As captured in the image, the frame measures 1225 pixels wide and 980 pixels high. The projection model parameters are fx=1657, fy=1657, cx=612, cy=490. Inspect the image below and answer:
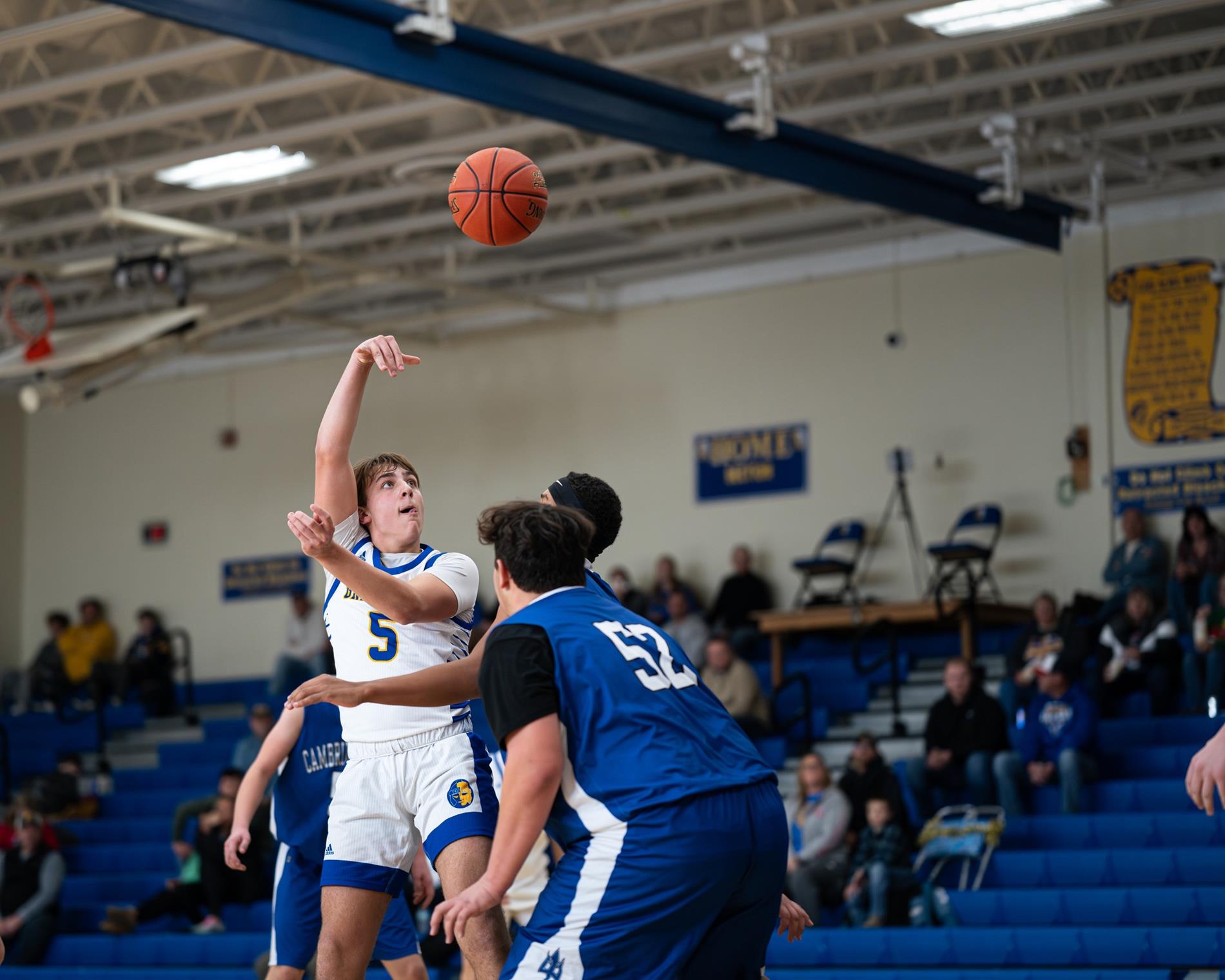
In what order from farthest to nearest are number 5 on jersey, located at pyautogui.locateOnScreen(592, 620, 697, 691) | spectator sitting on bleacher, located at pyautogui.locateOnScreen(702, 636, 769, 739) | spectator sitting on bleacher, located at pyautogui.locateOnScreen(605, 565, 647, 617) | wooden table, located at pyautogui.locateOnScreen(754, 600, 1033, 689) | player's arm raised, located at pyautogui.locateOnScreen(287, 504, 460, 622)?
spectator sitting on bleacher, located at pyautogui.locateOnScreen(605, 565, 647, 617), wooden table, located at pyautogui.locateOnScreen(754, 600, 1033, 689), spectator sitting on bleacher, located at pyautogui.locateOnScreen(702, 636, 769, 739), player's arm raised, located at pyautogui.locateOnScreen(287, 504, 460, 622), number 5 on jersey, located at pyautogui.locateOnScreen(592, 620, 697, 691)

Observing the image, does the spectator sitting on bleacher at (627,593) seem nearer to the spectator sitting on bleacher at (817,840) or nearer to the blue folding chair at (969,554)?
the blue folding chair at (969,554)

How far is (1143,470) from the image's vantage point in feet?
49.4

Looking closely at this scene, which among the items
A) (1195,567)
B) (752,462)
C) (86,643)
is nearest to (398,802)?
(1195,567)

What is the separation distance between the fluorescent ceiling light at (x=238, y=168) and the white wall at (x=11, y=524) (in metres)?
8.95

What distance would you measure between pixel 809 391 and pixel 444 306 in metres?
4.53

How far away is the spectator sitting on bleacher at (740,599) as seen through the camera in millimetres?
16250

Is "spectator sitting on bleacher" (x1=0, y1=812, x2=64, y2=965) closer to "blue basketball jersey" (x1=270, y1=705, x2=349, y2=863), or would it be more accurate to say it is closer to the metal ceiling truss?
the metal ceiling truss

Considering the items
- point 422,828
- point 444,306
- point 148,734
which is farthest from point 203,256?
point 422,828

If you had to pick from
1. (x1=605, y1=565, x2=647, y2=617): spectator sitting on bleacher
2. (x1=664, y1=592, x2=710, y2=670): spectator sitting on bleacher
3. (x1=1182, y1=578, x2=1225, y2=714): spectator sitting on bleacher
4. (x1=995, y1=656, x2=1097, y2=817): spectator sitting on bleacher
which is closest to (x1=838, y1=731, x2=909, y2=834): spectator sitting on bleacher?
(x1=995, y1=656, x2=1097, y2=817): spectator sitting on bleacher

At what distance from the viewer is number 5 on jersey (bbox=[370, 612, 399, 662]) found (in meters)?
5.02

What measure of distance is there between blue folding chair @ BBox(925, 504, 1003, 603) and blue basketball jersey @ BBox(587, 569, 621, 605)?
33.1ft

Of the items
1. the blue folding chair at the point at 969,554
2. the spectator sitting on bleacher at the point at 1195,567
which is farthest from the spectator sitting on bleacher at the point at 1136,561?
the blue folding chair at the point at 969,554

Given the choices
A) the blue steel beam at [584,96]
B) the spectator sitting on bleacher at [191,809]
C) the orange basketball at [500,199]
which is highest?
the blue steel beam at [584,96]

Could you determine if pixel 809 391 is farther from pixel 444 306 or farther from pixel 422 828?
pixel 422 828
